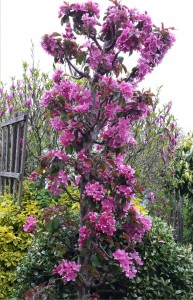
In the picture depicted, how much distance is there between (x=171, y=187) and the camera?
6105 millimetres

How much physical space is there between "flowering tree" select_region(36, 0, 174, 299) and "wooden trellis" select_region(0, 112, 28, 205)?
5.57ft

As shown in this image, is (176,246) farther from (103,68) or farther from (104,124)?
(103,68)

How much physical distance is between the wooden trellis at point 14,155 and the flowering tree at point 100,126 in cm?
170

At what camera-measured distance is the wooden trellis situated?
448cm

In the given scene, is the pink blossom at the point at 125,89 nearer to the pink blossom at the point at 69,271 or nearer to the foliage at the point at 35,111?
the pink blossom at the point at 69,271

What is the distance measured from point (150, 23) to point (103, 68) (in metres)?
0.47

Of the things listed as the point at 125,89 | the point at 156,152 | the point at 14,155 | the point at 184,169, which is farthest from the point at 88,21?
the point at 184,169

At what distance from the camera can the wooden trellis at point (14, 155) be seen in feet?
14.7

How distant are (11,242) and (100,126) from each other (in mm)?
1627

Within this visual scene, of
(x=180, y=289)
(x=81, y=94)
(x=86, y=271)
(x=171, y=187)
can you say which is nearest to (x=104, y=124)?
(x=81, y=94)

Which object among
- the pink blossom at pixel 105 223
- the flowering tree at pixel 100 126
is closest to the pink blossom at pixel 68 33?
the flowering tree at pixel 100 126

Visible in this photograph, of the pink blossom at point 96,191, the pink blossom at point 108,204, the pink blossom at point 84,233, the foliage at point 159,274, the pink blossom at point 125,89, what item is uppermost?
the pink blossom at point 125,89

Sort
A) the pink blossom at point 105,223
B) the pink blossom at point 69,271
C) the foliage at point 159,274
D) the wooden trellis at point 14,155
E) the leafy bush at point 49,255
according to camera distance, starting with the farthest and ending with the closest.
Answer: the wooden trellis at point 14,155 → the foliage at point 159,274 → the leafy bush at point 49,255 → the pink blossom at point 69,271 → the pink blossom at point 105,223

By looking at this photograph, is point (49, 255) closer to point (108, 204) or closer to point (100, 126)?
point (108, 204)
